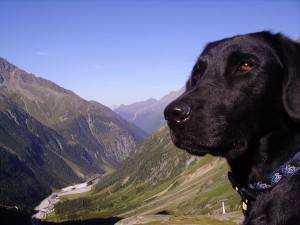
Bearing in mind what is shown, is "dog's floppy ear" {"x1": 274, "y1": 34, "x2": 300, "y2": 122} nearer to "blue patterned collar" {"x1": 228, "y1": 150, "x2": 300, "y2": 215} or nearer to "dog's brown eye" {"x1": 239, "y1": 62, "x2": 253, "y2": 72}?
"dog's brown eye" {"x1": 239, "y1": 62, "x2": 253, "y2": 72}

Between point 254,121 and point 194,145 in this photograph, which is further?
point 254,121

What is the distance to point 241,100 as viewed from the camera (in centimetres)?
591

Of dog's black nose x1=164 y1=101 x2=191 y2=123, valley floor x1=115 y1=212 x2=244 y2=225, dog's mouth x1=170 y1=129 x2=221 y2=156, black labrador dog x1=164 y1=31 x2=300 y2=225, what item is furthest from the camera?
valley floor x1=115 y1=212 x2=244 y2=225

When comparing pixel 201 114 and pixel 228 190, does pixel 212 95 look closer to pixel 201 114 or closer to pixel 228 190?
pixel 201 114

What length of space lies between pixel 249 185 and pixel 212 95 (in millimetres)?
1516

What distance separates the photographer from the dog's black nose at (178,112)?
17.7ft

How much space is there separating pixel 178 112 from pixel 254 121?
135cm

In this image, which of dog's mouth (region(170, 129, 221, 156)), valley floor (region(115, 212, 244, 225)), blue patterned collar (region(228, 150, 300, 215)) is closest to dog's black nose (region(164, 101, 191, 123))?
dog's mouth (region(170, 129, 221, 156))

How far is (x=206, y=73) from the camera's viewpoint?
6684 mm

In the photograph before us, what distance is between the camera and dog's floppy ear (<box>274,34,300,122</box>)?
17.9 feet

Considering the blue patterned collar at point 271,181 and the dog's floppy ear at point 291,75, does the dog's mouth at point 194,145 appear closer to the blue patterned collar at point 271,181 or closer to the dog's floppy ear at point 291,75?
the blue patterned collar at point 271,181

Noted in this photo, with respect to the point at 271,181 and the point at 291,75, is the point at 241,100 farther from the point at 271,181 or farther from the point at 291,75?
the point at 271,181

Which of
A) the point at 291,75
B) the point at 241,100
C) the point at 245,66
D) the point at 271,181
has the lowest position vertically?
the point at 271,181

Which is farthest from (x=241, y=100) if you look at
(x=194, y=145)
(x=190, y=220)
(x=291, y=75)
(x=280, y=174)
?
(x=190, y=220)
